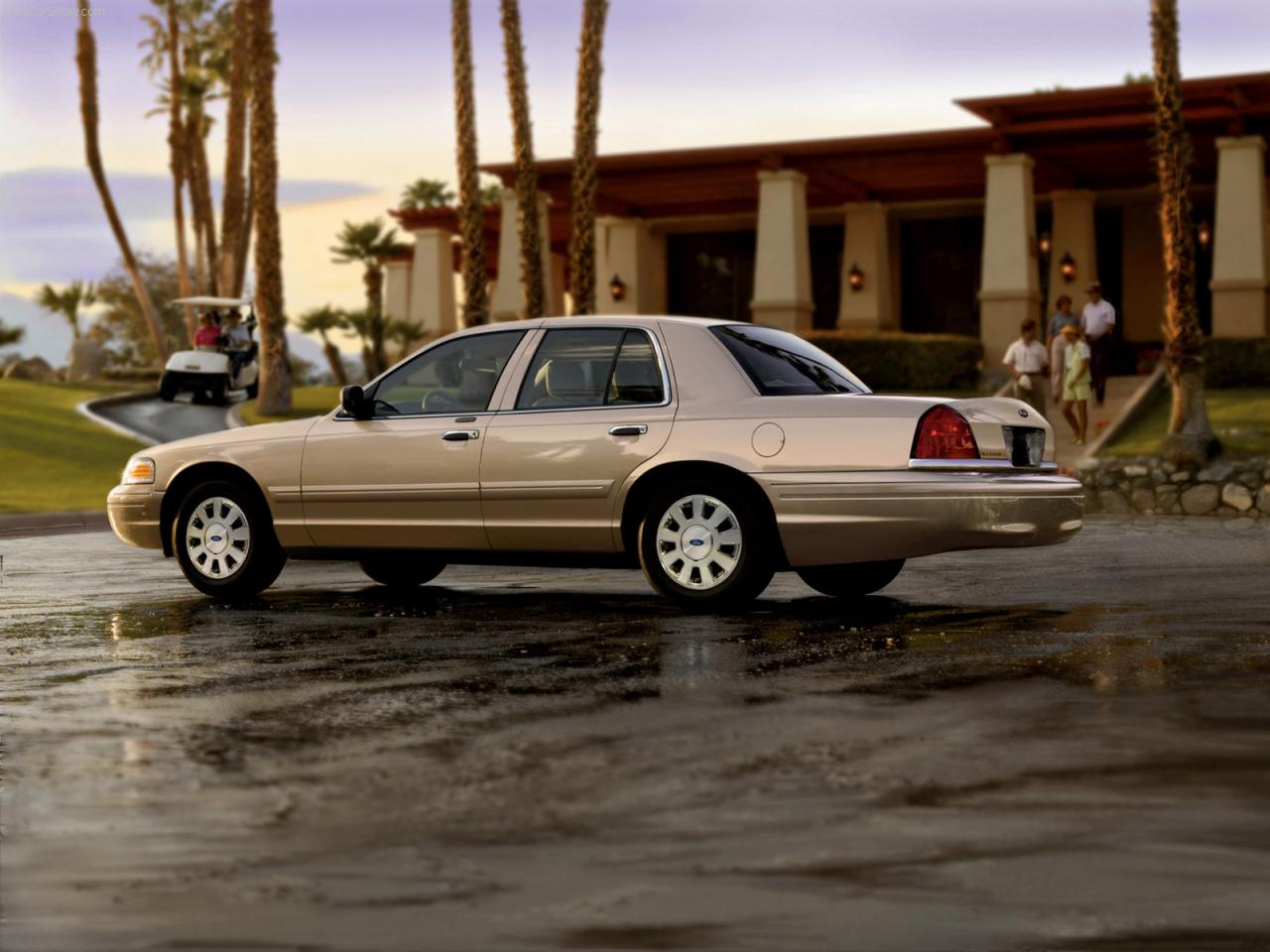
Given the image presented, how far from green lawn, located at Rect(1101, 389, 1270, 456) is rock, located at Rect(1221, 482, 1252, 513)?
980 mm

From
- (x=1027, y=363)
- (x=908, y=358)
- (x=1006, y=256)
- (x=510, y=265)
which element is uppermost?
(x=510, y=265)

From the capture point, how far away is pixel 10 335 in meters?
46.8

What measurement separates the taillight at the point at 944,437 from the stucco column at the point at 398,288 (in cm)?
4045

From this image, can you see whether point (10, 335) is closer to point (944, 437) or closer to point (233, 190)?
point (233, 190)

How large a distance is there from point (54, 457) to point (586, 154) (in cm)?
1069

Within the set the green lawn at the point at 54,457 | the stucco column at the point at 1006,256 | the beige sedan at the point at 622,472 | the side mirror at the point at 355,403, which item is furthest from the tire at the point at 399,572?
the stucco column at the point at 1006,256

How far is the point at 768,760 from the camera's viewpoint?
5.85 metres

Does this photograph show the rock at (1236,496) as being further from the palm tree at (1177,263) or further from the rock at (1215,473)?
the palm tree at (1177,263)

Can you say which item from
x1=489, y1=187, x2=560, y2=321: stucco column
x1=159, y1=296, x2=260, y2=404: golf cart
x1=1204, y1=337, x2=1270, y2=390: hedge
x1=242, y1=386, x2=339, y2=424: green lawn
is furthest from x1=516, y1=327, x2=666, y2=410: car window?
x1=489, y1=187, x2=560, y2=321: stucco column

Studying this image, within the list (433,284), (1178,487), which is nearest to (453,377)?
(1178,487)

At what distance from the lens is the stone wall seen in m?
21.2

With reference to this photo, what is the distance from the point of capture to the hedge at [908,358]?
112ft

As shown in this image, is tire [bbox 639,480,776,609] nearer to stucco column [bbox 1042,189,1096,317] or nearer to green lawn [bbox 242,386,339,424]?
green lawn [bbox 242,386,339,424]

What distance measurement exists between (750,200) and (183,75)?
33.2 m
